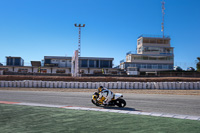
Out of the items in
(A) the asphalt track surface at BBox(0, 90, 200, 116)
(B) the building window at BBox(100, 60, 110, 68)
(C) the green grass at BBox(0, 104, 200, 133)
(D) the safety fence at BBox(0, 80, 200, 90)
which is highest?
(B) the building window at BBox(100, 60, 110, 68)

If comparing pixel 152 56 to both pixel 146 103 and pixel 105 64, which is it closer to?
pixel 105 64

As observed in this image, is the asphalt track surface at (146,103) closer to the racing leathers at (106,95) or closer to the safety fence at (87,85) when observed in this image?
the racing leathers at (106,95)

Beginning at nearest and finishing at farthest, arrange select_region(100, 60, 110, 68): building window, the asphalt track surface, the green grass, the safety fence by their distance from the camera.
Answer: the green grass < the asphalt track surface < the safety fence < select_region(100, 60, 110, 68): building window

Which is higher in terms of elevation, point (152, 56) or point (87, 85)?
point (152, 56)

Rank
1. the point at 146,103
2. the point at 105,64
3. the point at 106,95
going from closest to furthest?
the point at 106,95, the point at 146,103, the point at 105,64

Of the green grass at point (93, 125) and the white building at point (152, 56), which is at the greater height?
the white building at point (152, 56)

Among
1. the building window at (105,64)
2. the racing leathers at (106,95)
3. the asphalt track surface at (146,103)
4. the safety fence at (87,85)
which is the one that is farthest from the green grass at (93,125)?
the building window at (105,64)

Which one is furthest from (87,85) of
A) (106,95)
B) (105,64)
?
Result: (105,64)

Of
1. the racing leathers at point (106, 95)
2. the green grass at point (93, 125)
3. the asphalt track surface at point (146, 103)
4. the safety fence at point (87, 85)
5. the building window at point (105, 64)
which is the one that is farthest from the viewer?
the building window at point (105, 64)

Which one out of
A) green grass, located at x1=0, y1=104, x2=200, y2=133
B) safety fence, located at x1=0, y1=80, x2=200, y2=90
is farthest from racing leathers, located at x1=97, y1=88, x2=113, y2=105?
safety fence, located at x1=0, y1=80, x2=200, y2=90

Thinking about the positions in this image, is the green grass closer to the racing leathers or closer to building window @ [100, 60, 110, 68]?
the racing leathers

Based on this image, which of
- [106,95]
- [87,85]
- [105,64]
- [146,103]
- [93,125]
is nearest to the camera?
[93,125]

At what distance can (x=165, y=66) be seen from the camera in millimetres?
71438

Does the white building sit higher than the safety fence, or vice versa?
the white building
